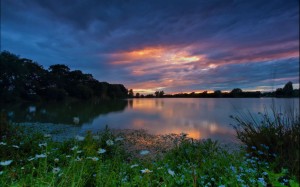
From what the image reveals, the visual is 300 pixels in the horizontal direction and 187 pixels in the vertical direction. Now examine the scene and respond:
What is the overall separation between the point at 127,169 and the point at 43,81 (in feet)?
31.5

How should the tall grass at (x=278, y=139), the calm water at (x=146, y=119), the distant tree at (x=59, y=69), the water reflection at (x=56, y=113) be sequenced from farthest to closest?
the water reflection at (x=56, y=113) < the distant tree at (x=59, y=69) < the calm water at (x=146, y=119) < the tall grass at (x=278, y=139)

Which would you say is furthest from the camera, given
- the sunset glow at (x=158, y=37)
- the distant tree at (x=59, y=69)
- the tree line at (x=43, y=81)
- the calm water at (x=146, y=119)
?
the tree line at (x=43, y=81)

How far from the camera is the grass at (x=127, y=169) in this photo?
1.81 metres

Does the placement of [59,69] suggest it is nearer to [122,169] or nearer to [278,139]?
[122,169]

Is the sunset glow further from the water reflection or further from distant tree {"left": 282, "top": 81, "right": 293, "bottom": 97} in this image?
the water reflection

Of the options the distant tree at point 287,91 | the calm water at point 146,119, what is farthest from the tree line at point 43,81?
the distant tree at point 287,91

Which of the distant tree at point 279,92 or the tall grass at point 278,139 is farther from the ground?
the distant tree at point 279,92

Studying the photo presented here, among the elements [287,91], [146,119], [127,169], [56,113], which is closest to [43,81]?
[56,113]

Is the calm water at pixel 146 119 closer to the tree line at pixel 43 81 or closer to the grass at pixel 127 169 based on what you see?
the grass at pixel 127 169

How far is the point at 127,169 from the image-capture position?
9.18 ft

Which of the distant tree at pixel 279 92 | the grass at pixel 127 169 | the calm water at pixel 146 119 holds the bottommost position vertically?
the calm water at pixel 146 119

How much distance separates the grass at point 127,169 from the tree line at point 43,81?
6263 millimetres

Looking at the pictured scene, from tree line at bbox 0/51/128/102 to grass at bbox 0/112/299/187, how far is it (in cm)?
626

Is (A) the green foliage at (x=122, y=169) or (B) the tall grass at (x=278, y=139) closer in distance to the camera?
(A) the green foliage at (x=122, y=169)
